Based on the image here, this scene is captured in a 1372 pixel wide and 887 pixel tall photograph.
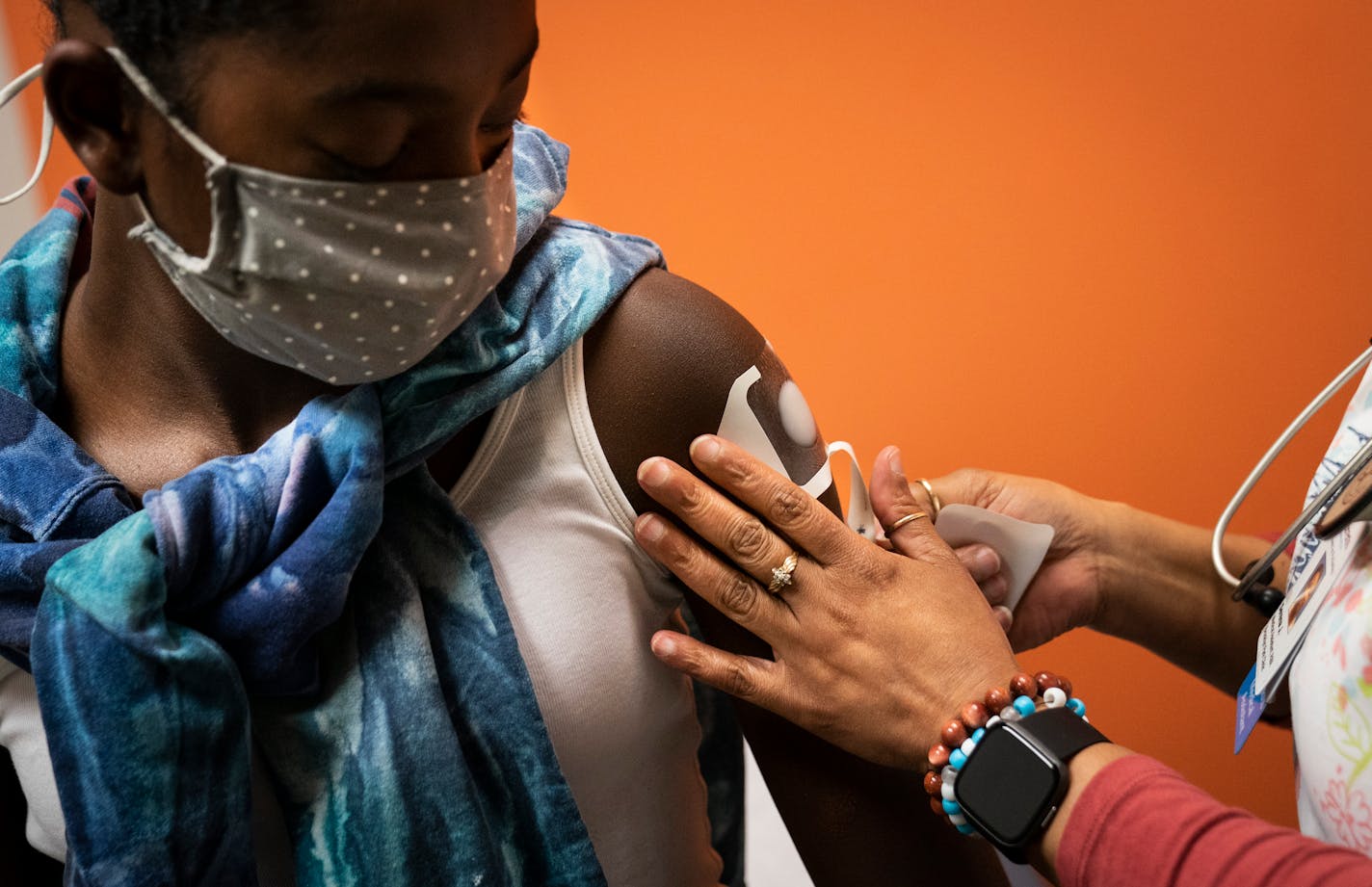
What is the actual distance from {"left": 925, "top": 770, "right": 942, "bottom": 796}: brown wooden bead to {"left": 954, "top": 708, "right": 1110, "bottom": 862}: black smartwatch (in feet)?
0.08

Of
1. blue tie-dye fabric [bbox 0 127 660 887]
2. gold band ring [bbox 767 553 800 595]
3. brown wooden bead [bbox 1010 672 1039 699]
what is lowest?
blue tie-dye fabric [bbox 0 127 660 887]

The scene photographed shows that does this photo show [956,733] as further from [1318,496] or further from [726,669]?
[1318,496]

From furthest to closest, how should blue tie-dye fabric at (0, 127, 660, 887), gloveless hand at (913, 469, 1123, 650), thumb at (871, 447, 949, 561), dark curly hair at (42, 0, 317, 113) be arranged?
gloveless hand at (913, 469, 1123, 650), thumb at (871, 447, 949, 561), blue tie-dye fabric at (0, 127, 660, 887), dark curly hair at (42, 0, 317, 113)

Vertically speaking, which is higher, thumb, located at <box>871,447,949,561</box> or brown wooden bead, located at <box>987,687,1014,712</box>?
thumb, located at <box>871,447,949,561</box>

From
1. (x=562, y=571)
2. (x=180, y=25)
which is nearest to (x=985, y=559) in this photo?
(x=562, y=571)

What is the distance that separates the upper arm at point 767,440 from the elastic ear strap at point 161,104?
338 mm

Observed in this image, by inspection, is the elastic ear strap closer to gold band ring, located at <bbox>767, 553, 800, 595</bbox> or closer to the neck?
the neck

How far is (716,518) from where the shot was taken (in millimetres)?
990

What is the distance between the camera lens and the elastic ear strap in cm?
81

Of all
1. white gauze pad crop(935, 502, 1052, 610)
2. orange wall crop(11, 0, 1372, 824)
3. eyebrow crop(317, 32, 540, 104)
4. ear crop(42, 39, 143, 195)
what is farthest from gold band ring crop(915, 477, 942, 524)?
ear crop(42, 39, 143, 195)

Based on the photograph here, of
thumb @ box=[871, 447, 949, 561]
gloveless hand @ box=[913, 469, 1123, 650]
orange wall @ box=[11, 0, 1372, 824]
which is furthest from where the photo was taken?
orange wall @ box=[11, 0, 1372, 824]

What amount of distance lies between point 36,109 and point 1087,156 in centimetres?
170

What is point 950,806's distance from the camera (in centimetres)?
98

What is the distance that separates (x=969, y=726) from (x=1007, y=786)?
57mm
